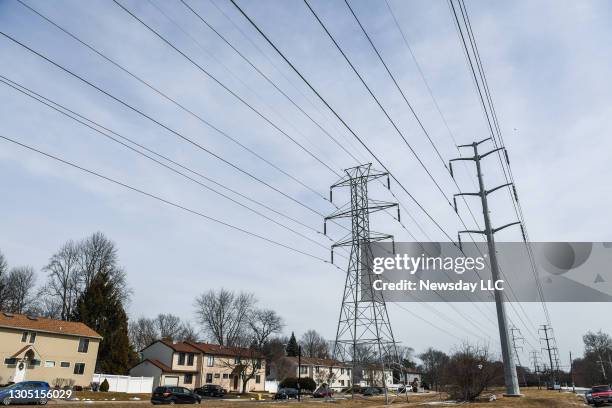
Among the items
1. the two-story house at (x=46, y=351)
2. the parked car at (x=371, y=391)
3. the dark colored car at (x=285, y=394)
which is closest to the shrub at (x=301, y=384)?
the dark colored car at (x=285, y=394)

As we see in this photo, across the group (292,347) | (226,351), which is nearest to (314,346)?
(292,347)

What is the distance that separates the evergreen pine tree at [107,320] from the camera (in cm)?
5803

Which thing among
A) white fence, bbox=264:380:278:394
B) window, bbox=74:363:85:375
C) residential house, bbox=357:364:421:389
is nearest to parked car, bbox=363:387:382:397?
residential house, bbox=357:364:421:389

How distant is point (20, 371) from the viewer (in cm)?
4350

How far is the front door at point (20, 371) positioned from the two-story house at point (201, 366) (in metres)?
20.5

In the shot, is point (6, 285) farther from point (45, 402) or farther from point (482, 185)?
point (482, 185)

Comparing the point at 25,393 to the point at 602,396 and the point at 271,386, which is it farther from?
the point at 271,386

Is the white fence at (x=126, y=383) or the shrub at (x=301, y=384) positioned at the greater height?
the white fence at (x=126, y=383)

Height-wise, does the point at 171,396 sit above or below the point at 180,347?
below

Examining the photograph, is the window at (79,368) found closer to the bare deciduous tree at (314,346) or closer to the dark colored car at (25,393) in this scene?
the dark colored car at (25,393)

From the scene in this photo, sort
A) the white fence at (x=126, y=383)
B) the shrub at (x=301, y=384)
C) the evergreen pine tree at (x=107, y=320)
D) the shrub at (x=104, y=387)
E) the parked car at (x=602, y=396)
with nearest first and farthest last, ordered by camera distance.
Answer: the parked car at (x=602, y=396) < the shrub at (x=104, y=387) < the white fence at (x=126, y=383) < the evergreen pine tree at (x=107, y=320) < the shrub at (x=301, y=384)

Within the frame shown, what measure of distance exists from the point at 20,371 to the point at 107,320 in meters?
16.9

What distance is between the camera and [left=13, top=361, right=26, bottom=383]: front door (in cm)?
4309

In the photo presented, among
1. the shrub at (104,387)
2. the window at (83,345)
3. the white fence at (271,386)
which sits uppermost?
the window at (83,345)
